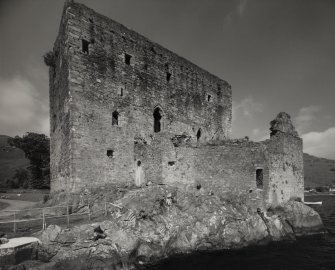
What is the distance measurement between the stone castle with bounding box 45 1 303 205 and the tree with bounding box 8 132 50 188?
1848 centimetres

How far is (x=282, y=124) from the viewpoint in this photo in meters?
20.9

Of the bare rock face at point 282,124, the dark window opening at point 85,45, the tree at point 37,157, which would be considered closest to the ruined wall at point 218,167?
the bare rock face at point 282,124

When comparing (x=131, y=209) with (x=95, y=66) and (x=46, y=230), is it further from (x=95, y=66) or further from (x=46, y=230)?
(x=95, y=66)

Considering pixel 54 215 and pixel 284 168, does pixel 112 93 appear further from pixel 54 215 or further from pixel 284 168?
pixel 284 168

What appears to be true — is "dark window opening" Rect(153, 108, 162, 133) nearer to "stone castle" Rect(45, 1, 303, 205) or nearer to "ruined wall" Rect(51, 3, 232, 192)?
"stone castle" Rect(45, 1, 303, 205)

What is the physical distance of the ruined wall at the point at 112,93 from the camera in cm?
1733

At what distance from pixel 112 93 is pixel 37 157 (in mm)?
22815

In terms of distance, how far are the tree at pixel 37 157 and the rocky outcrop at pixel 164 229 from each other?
79.8 feet

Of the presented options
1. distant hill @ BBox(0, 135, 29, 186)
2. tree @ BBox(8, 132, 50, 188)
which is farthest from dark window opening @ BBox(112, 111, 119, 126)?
distant hill @ BBox(0, 135, 29, 186)

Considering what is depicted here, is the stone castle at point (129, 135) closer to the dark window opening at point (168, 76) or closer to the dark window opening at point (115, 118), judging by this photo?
the dark window opening at point (115, 118)

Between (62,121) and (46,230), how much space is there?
8.28 m

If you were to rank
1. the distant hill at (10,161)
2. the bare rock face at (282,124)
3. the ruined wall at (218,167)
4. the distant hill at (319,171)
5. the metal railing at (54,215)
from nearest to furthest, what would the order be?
1. the metal railing at (54,215)
2. the ruined wall at (218,167)
3. the bare rock face at (282,124)
4. the distant hill at (10,161)
5. the distant hill at (319,171)

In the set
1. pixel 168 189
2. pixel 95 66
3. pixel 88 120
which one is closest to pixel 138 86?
pixel 95 66

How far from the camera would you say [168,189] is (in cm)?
1762
